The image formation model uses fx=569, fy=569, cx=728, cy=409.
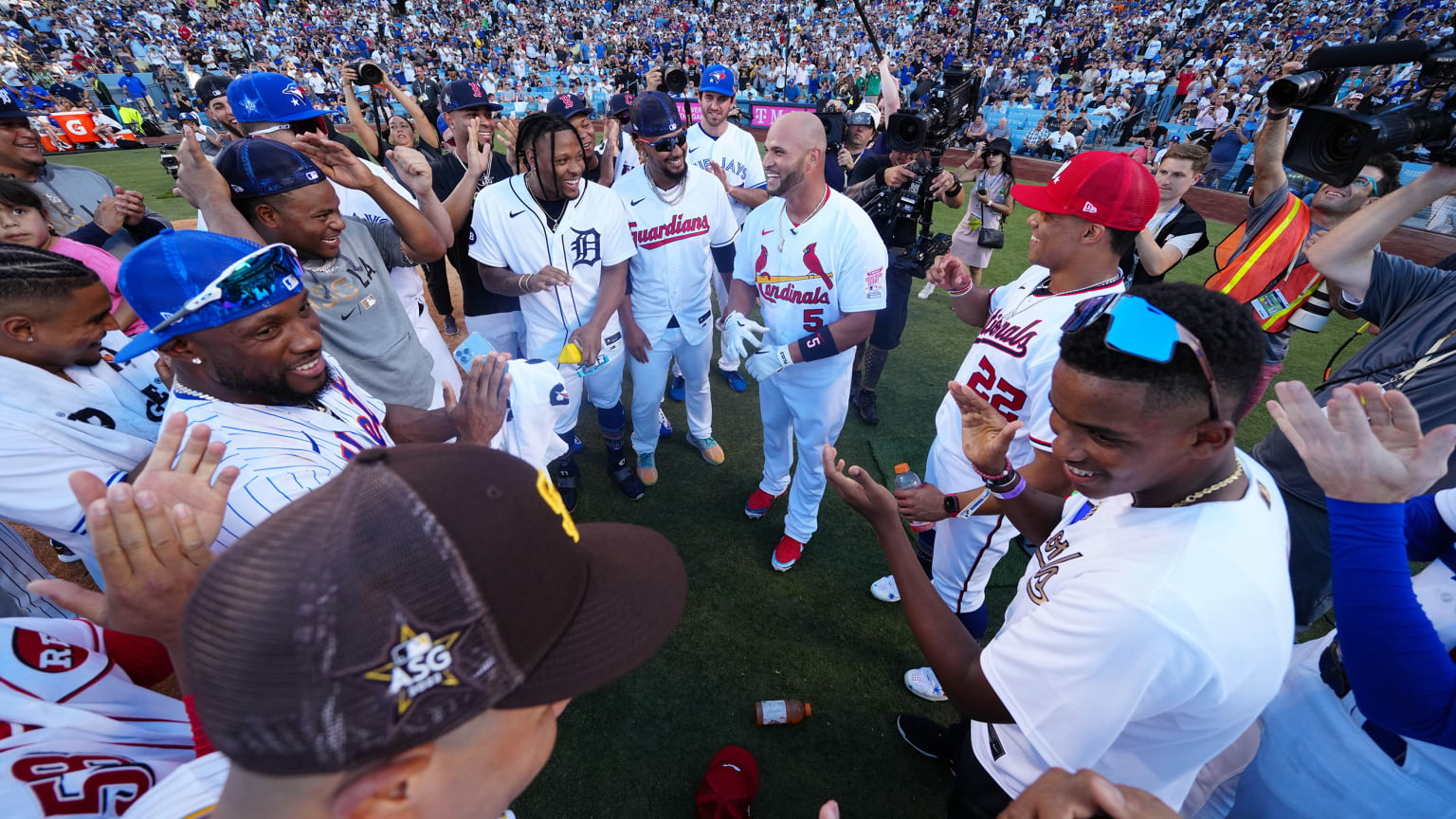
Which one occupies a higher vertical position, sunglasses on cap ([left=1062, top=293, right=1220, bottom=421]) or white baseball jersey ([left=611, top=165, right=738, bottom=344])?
sunglasses on cap ([left=1062, top=293, right=1220, bottom=421])

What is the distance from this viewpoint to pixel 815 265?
333 centimetres

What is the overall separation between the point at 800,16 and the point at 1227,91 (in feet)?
74.8

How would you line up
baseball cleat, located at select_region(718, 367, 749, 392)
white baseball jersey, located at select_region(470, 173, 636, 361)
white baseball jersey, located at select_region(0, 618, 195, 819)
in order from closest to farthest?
white baseball jersey, located at select_region(0, 618, 195, 819), white baseball jersey, located at select_region(470, 173, 636, 361), baseball cleat, located at select_region(718, 367, 749, 392)

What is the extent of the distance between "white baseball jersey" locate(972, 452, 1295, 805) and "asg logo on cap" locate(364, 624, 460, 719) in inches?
49.6

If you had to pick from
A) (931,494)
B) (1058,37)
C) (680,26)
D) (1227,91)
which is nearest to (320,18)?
(680,26)

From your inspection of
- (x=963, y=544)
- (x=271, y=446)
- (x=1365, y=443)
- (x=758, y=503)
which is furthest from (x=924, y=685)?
(x=271, y=446)

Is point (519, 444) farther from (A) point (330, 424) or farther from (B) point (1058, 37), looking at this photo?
(B) point (1058, 37)

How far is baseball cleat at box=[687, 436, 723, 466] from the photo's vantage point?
4.68 m

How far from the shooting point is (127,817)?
1011mm

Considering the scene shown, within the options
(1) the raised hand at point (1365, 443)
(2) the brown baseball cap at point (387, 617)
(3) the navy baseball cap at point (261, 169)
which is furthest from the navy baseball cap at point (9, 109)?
(1) the raised hand at point (1365, 443)

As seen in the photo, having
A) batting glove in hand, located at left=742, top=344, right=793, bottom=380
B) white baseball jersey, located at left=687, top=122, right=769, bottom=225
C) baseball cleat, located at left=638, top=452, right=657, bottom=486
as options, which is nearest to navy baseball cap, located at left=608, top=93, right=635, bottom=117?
white baseball jersey, located at left=687, top=122, right=769, bottom=225

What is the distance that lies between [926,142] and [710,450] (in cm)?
282

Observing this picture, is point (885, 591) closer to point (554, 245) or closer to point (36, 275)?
point (554, 245)

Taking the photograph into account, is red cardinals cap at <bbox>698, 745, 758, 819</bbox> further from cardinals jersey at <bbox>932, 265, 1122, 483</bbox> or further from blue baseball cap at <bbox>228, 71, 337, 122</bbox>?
blue baseball cap at <bbox>228, 71, 337, 122</bbox>
